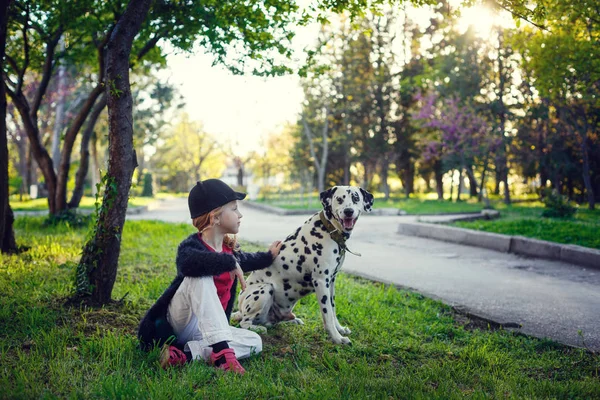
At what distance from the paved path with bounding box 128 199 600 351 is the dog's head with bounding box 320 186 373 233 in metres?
2.33

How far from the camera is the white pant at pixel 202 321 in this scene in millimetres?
4117

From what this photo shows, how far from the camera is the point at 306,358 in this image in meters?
4.55

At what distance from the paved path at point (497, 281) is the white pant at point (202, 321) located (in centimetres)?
319

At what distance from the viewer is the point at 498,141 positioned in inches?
1064

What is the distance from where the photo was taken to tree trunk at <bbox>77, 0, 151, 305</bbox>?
5.67 meters

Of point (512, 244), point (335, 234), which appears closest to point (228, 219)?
point (335, 234)

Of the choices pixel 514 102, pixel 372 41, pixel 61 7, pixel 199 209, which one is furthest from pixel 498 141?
pixel 199 209

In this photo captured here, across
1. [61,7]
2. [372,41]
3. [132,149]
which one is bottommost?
[132,149]

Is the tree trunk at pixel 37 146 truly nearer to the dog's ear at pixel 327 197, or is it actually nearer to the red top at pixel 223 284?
the dog's ear at pixel 327 197

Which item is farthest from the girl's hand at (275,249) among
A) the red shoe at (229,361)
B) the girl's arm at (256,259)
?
the red shoe at (229,361)

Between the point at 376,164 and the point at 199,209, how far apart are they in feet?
114

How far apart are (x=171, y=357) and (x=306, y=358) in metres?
1.12

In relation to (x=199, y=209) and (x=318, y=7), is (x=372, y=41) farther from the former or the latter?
(x=199, y=209)

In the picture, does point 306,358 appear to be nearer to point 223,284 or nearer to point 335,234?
point 223,284
